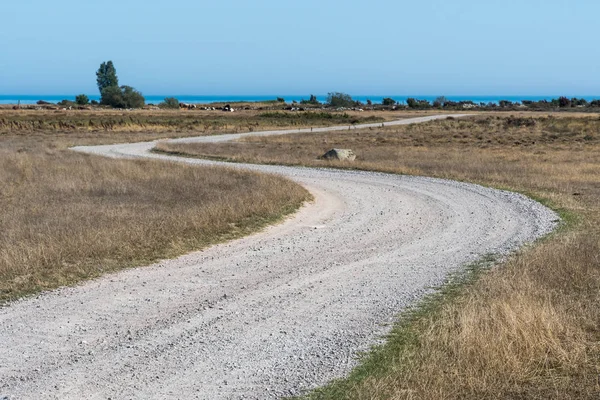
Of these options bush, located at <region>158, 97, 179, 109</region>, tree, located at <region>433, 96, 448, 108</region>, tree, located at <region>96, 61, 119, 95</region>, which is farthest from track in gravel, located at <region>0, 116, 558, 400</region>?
tree, located at <region>96, 61, 119, 95</region>

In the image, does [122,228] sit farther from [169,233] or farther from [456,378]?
[456,378]

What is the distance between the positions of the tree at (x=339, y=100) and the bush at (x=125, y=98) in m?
40.3

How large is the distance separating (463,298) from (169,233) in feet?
19.2

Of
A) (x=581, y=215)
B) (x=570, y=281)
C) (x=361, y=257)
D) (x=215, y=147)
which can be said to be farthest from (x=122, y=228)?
(x=215, y=147)

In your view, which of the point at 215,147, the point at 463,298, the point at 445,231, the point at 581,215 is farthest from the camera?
the point at 215,147

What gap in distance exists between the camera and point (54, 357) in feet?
21.8

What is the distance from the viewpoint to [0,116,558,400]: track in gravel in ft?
20.3

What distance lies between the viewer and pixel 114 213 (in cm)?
1467

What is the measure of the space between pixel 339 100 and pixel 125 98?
45393mm

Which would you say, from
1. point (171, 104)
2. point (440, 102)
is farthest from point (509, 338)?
point (440, 102)

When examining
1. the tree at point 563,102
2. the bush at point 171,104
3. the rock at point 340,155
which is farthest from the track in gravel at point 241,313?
the bush at point 171,104

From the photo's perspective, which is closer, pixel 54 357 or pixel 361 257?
pixel 54 357

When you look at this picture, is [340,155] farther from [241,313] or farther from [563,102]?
[563,102]

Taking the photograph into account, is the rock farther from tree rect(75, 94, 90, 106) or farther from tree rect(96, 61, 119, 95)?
tree rect(96, 61, 119, 95)
